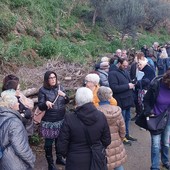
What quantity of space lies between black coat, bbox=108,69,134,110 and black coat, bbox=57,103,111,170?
2575 mm

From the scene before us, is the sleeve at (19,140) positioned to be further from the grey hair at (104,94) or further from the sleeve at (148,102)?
the sleeve at (148,102)

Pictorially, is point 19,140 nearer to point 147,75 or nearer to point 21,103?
point 21,103

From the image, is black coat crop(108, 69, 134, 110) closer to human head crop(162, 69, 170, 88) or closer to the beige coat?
human head crop(162, 69, 170, 88)

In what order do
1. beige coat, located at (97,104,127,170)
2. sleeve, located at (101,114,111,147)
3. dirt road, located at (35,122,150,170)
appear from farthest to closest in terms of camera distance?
dirt road, located at (35,122,150,170) < beige coat, located at (97,104,127,170) < sleeve, located at (101,114,111,147)

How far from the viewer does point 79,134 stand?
3.68m

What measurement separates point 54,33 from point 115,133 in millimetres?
14307

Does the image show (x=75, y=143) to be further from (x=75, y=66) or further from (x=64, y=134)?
(x=75, y=66)

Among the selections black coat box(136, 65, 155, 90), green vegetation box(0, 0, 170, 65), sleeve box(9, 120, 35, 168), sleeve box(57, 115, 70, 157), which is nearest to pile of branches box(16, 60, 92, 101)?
green vegetation box(0, 0, 170, 65)

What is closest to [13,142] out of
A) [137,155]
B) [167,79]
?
[167,79]

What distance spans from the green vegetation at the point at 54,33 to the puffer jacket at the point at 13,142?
18.4 ft

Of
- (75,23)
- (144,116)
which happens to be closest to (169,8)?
(75,23)

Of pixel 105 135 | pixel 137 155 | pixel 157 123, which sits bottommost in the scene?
pixel 137 155

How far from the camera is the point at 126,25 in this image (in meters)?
24.3

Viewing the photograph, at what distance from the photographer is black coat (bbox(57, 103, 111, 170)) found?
3668mm
